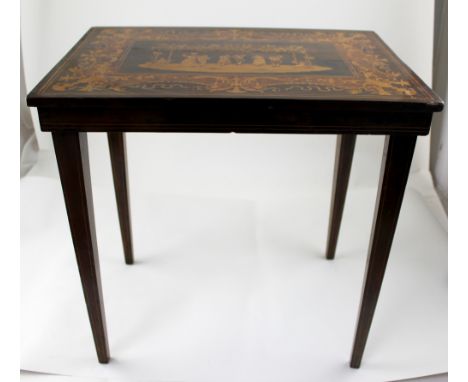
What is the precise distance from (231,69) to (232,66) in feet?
0.08

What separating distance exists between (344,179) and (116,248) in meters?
0.74

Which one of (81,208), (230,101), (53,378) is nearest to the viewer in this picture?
(230,101)

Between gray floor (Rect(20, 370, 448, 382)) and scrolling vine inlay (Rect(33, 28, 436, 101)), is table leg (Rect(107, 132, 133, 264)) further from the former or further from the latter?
gray floor (Rect(20, 370, 448, 382))

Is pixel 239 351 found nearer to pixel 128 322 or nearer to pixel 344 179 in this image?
pixel 128 322

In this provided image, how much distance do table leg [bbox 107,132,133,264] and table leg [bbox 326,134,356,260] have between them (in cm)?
58

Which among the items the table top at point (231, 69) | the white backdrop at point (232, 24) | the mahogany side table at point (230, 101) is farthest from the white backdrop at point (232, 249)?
the table top at point (231, 69)

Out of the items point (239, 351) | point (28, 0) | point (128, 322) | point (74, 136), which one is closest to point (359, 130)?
point (74, 136)

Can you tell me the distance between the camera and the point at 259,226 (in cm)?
189

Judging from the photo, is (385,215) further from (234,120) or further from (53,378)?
(53,378)

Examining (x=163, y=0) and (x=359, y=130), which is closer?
(x=359, y=130)

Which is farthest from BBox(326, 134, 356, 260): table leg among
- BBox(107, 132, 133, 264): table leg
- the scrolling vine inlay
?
BBox(107, 132, 133, 264): table leg

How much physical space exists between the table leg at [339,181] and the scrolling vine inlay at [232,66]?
0.87 ft

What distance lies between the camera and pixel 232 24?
2.01 meters

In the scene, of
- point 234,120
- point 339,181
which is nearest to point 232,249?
point 339,181
